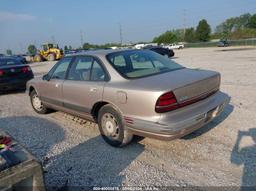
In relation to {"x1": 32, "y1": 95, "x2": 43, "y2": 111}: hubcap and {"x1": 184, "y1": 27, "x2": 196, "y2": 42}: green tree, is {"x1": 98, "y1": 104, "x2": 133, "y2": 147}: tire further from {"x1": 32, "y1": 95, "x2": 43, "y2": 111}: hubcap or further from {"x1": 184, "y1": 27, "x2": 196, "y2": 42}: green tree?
{"x1": 184, "y1": 27, "x2": 196, "y2": 42}: green tree

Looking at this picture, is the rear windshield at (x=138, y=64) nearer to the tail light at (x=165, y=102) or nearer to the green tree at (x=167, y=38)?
the tail light at (x=165, y=102)

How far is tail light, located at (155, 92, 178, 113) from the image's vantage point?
324cm

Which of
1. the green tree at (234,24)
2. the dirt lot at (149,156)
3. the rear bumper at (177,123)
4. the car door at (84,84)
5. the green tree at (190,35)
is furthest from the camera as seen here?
the green tree at (234,24)

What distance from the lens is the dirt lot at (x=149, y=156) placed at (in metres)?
3.13

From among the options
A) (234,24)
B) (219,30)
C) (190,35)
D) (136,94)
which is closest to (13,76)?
(136,94)

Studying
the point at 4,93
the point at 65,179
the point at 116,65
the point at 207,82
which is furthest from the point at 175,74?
the point at 4,93

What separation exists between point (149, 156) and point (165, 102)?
974 millimetres

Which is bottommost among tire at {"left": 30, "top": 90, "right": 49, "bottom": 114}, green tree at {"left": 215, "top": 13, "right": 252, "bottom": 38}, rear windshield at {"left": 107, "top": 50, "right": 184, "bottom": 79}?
tire at {"left": 30, "top": 90, "right": 49, "bottom": 114}

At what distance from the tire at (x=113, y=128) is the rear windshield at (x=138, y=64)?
0.65m

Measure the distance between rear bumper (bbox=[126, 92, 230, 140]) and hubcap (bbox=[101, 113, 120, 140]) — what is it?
34 cm

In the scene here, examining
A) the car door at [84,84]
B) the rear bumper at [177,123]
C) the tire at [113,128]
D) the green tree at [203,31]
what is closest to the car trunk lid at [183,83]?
the rear bumper at [177,123]

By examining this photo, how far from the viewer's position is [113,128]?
4.03m

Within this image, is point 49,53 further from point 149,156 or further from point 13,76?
point 149,156

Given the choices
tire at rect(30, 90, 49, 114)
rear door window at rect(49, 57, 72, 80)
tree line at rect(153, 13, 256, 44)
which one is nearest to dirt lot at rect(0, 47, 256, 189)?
tire at rect(30, 90, 49, 114)
